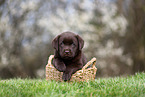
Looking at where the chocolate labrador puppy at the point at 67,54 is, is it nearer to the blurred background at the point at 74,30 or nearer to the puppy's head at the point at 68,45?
the puppy's head at the point at 68,45

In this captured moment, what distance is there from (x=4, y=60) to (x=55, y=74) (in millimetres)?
4965

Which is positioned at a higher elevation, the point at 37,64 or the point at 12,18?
the point at 12,18

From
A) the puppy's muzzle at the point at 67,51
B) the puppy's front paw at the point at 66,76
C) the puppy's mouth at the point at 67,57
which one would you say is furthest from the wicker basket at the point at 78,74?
the puppy's muzzle at the point at 67,51

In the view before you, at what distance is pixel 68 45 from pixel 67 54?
0.22 metres

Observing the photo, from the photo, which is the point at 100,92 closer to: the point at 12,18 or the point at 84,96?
the point at 84,96

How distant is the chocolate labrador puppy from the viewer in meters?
4.26

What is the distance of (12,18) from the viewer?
29.6 ft

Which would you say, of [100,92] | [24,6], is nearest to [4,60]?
[24,6]

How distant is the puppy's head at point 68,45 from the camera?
13.9 feet

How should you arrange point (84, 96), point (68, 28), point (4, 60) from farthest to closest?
point (68, 28), point (4, 60), point (84, 96)

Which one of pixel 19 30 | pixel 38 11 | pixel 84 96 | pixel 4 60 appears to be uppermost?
pixel 38 11

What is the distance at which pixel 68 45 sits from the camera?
4340 millimetres

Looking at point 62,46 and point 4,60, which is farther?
point 4,60

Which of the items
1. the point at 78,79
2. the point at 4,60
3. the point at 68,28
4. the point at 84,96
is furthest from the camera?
the point at 68,28
